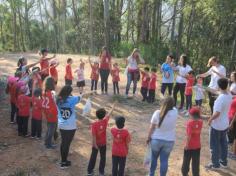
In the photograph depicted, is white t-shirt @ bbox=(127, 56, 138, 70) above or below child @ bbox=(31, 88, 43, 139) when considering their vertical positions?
above

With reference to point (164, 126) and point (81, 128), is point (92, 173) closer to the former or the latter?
point (164, 126)

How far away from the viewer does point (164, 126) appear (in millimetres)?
6859

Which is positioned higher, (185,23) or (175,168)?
(185,23)

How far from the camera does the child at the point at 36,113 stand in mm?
9348

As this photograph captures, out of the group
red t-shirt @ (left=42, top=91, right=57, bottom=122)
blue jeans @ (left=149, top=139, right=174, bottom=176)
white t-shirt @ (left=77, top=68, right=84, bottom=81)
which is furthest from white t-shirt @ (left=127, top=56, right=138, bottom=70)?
blue jeans @ (left=149, top=139, right=174, bottom=176)

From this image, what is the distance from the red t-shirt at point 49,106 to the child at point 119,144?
1953mm

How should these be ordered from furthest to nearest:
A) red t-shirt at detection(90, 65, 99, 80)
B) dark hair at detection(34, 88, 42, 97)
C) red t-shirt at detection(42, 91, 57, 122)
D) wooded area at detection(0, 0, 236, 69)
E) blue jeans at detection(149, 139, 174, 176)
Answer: wooded area at detection(0, 0, 236, 69) < red t-shirt at detection(90, 65, 99, 80) < dark hair at detection(34, 88, 42, 97) < red t-shirt at detection(42, 91, 57, 122) < blue jeans at detection(149, 139, 174, 176)

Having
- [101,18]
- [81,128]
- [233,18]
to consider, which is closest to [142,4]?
[101,18]

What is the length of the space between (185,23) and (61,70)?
36.5 feet

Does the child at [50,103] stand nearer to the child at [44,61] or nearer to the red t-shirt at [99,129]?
the red t-shirt at [99,129]

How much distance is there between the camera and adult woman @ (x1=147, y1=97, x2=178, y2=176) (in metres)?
6.82

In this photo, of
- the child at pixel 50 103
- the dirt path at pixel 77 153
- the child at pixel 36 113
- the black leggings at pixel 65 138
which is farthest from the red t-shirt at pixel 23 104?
the black leggings at pixel 65 138

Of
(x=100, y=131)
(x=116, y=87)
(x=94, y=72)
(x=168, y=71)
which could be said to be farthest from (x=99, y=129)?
(x=116, y=87)

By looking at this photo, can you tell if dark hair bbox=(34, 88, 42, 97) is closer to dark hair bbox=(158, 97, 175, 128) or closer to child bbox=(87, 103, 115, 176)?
child bbox=(87, 103, 115, 176)
